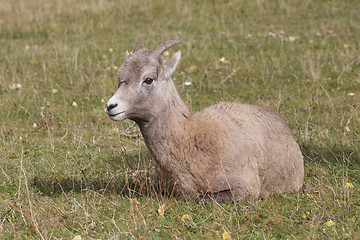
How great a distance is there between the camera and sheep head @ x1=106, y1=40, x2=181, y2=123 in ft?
15.8

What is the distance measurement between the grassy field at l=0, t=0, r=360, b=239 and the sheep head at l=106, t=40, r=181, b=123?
0.86 meters

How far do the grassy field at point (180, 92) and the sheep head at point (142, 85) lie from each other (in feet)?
2.82

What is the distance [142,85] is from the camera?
4.95 m

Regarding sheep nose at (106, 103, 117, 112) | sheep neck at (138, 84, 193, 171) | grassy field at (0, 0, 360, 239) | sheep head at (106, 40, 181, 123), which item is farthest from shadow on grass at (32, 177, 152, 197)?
sheep nose at (106, 103, 117, 112)

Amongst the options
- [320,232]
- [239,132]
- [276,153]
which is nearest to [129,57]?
[239,132]

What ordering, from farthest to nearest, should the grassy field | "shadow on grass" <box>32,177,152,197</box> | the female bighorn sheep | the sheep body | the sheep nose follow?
"shadow on grass" <box>32,177,152,197</box>, the sheep body, the female bighorn sheep, the grassy field, the sheep nose

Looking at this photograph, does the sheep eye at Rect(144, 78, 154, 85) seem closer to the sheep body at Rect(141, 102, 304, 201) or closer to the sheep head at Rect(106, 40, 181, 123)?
the sheep head at Rect(106, 40, 181, 123)

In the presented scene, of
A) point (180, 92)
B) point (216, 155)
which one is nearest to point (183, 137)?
point (216, 155)

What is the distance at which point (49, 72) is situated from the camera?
1067cm

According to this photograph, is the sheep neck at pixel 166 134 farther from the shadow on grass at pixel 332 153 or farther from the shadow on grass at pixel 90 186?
the shadow on grass at pixel 332 153

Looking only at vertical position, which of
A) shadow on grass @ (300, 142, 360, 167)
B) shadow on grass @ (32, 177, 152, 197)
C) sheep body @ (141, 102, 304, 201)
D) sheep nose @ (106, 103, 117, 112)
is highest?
sheep nose @ (106, 103, 117, 112)

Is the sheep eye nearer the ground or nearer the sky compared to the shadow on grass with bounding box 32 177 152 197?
nearer the sky

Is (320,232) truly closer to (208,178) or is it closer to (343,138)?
(208,178)

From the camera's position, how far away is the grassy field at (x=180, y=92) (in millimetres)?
4750
